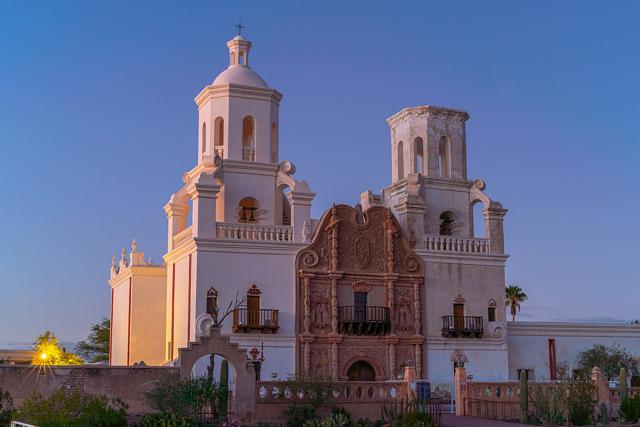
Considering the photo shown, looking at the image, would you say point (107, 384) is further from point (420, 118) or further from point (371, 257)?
point (420, 118)

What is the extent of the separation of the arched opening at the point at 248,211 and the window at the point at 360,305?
220 inches

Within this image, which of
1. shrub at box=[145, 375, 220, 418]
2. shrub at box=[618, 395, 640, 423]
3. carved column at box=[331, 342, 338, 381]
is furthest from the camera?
carved column at box=[331, 342, 338, 381]

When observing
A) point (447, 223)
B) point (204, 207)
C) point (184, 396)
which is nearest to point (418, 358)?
point (447, 223)

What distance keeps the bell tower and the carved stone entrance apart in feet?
15.3

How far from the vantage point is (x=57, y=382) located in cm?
3297

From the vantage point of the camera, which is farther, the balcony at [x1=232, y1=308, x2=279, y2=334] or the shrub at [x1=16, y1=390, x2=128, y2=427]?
the balcony at [x1=232, y1=308, x2=279, y2=334]

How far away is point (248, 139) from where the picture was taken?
4356cm

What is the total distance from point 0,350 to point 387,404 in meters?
38.1

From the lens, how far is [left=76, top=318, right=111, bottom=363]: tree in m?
61.5

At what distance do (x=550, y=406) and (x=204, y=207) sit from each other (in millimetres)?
15702

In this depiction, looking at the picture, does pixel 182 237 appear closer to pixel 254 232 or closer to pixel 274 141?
pixel 254 232

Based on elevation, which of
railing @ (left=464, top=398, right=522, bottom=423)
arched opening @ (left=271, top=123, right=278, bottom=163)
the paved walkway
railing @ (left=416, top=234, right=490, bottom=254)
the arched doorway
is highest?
arched opening @ (left=271, top=123, right=278, bottom=163)

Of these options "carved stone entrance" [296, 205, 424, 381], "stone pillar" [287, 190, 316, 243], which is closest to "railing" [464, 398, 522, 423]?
"carved stone entrance" [296, 205, 424, 381]

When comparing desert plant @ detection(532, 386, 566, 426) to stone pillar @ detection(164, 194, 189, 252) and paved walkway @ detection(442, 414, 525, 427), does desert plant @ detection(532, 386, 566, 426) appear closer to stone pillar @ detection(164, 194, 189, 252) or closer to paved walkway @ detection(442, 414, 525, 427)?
paved walkway @ detection(442, 414, 525, 427)
